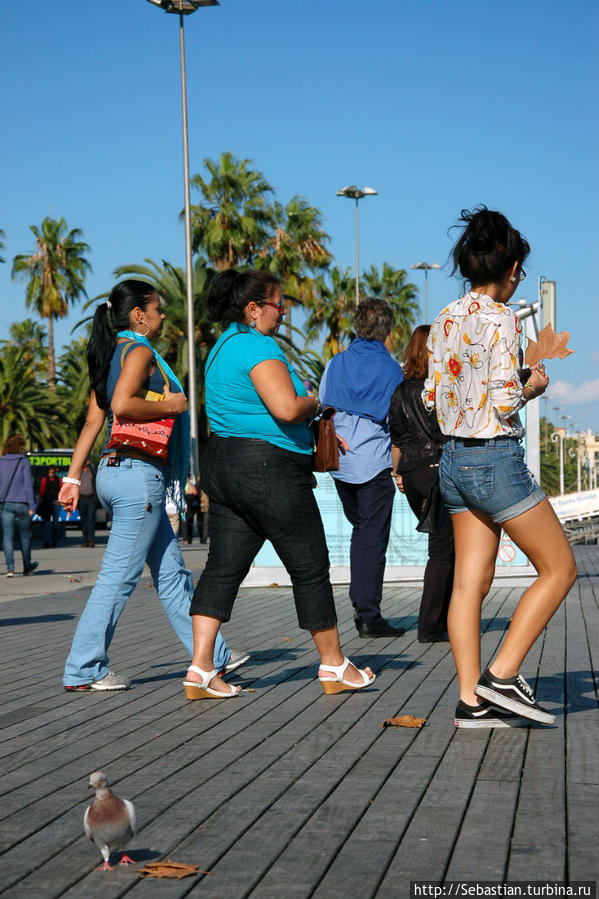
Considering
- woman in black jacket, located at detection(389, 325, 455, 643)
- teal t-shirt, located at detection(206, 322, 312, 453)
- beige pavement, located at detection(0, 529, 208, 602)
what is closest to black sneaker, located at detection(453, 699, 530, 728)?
teal t-shirt, located at detection(206, 322, 312, 453)

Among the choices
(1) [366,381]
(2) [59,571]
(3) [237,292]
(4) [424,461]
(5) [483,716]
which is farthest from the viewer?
(2) [59,571]

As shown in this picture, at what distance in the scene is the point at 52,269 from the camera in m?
62.8

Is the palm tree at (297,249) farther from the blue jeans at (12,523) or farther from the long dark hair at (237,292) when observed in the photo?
the long dark hair at (237,292)

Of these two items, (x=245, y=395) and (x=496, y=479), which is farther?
(x=245, y=395)

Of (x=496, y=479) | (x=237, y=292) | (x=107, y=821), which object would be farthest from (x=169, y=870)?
(x=237, y=292)

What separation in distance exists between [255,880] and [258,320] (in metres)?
3.11

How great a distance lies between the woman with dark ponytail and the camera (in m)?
5.83

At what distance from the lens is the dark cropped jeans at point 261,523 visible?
5410mm

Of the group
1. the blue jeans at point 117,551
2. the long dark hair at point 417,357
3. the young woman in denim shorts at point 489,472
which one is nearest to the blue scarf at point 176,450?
the blue jeans at point 117,551

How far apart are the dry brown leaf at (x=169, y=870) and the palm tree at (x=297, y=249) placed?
48900 mm

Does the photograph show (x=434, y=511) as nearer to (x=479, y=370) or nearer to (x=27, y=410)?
(x=479, y=370)

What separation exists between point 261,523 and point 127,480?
75 centimetres

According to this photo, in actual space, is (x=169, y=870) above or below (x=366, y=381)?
below

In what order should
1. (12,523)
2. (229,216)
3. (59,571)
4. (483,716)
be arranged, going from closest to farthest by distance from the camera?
(483,716)
(12,523)
(59,571)
(229,216)
